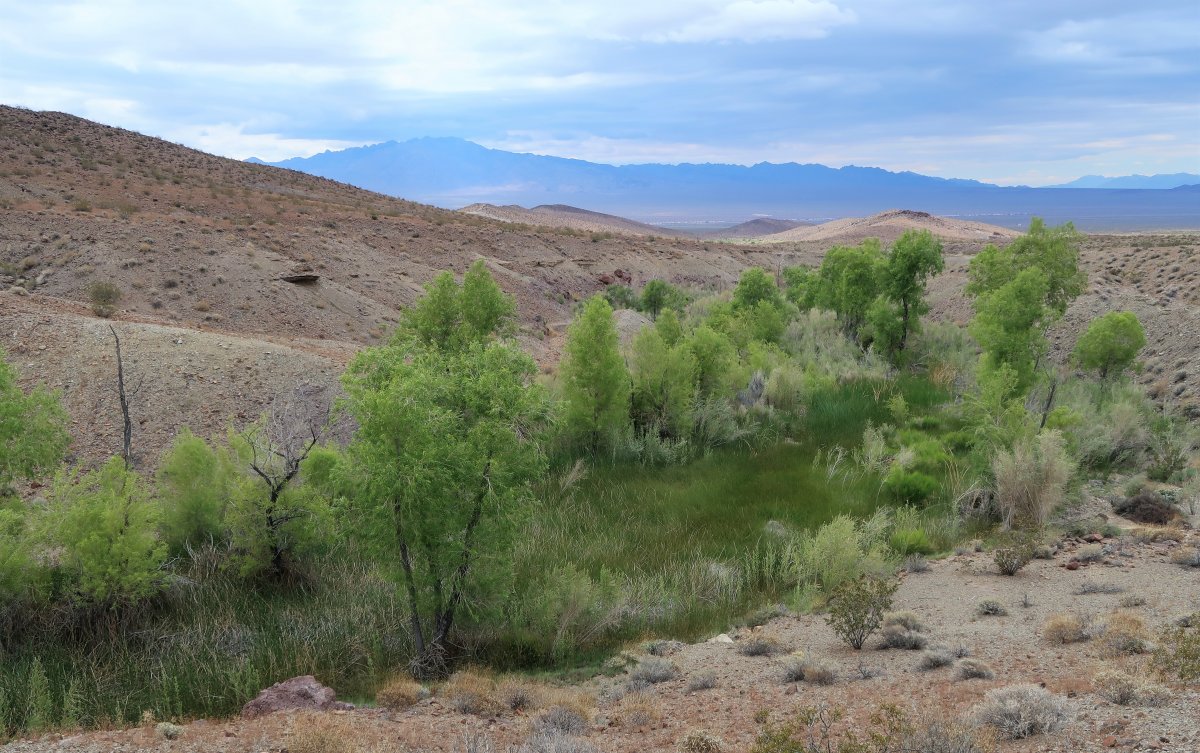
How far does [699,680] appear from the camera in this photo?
6.79 m

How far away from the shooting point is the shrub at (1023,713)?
16.4 feet

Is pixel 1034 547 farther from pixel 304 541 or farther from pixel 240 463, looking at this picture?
pixel 240 463

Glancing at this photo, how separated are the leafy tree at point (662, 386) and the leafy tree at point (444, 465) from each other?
7797 mm

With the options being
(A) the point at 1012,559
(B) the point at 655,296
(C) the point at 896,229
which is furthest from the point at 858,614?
(C) the point at 896,229

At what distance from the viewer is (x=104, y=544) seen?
7723 millimetres

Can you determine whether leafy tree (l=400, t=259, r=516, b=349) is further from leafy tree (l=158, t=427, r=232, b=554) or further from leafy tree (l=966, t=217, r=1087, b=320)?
leafy tree (l=966, t=217, r=1087, b=320)

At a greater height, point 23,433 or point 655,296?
point 655,296

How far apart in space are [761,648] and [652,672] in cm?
120

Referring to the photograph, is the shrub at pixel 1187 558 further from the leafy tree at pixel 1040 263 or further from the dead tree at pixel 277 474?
the leafy tree at pixel 1040 263

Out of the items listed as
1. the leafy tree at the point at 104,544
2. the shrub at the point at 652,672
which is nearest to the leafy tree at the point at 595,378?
the shrub at the point at 652,672

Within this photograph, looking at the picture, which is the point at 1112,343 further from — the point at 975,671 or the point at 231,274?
the point at 231,274

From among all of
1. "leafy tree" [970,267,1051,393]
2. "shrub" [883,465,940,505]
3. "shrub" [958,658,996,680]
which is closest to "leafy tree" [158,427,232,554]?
"shrub" [958,658,996,680]

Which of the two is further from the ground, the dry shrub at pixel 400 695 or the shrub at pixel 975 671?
the shrub at pixel 975 671

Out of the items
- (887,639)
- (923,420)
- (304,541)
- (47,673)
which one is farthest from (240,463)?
(923,420)
